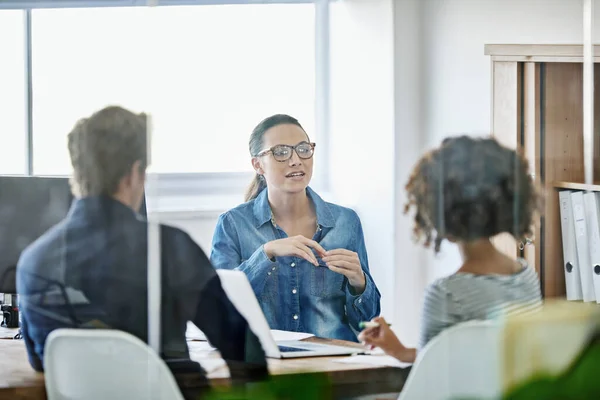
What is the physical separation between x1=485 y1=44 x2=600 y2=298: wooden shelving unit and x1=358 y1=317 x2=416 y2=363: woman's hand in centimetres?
35

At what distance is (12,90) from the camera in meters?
2.04

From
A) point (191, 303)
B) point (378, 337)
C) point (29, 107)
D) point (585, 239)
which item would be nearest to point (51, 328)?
point (191, 303)

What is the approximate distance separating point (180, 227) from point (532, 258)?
34.6 inches

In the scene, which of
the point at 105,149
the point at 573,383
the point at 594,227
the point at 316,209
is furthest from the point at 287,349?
the point at 594,227

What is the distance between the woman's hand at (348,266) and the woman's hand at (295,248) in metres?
0.03

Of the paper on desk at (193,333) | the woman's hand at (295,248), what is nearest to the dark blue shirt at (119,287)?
the paper on desk at (193,333)

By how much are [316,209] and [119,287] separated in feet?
1.67

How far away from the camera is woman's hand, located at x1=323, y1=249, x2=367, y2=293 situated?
6.75 ft

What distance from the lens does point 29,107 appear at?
6.73 ft

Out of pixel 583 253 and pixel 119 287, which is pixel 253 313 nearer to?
pixel 119 287

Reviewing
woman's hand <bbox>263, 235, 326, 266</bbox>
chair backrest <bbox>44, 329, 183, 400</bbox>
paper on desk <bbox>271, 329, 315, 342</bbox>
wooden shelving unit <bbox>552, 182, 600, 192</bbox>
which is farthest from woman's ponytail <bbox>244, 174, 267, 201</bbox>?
wooden shelving unit <bbox>552, 182, 600, 192</bbox>

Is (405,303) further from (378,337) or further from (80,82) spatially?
(80,82)

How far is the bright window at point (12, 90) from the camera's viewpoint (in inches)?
80.4

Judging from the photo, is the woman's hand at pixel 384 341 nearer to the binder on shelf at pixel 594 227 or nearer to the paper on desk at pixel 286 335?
the paper on desk at pixel 286 335
